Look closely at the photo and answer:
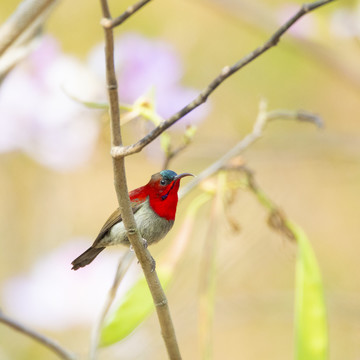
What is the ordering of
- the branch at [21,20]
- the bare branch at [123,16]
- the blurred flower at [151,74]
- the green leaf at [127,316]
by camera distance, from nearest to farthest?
1. the bare branch at [123,16]
2. the branch at [21,20]
3. the green leaf at [127,316]
4. the blurred flower at [151,74]

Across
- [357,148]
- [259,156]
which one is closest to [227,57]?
[259,156]

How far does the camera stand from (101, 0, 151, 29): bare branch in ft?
1.61

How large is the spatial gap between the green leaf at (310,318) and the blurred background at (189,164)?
238 millimetres

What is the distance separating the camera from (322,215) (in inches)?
96.7

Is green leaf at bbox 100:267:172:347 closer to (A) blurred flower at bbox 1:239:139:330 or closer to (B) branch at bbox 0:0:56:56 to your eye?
(B) branch at bbox 0:0:56:56

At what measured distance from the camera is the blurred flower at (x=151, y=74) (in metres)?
1.40

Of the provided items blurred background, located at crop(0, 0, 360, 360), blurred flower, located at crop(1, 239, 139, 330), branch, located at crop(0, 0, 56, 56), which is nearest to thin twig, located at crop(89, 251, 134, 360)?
blurred background, located at crop(0, 0, 360, 360)

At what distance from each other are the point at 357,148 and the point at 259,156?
322 millimetres

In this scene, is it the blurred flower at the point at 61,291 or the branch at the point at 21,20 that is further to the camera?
the blurred flower at the point at 61,291

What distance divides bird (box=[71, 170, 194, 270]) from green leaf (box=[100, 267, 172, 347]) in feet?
0.27

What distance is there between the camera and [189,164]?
198 centimetres

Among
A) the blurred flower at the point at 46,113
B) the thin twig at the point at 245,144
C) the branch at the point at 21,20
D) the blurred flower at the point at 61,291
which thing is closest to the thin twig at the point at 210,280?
the thin twig at the point at 245,144

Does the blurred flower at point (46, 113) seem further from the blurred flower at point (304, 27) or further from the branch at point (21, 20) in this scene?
the branch at point (21, 20)

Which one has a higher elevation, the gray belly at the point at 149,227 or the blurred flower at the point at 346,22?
the blurred flower at the point at 346,22
